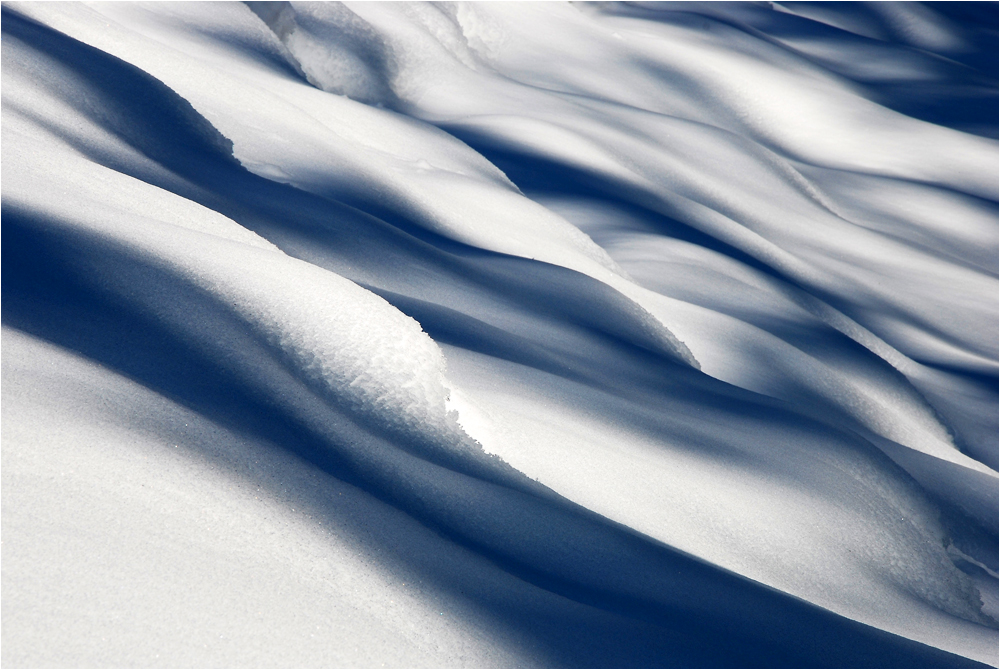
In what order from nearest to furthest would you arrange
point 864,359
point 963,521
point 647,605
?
point 647,605
point 963,521
point 864,359

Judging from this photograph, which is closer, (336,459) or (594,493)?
(336,459)

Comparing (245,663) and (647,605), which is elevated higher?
(245,663)

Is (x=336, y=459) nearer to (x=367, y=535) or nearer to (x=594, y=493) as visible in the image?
(x=367, y=535)

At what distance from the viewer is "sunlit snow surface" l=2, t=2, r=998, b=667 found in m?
0.61

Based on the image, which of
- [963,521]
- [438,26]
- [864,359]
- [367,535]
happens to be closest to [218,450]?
[367,535]

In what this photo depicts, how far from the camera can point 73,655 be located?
48 cm

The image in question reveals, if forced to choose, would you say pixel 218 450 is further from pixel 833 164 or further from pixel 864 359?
pixel 833 164

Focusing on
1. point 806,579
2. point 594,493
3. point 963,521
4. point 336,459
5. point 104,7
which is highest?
point 104,7

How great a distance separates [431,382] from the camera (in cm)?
98

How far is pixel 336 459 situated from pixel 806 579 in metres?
0.63

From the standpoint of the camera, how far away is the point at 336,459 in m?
0.83

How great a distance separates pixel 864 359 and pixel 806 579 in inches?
43.4

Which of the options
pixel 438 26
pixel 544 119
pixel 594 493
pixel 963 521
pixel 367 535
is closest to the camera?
pixel 367 535

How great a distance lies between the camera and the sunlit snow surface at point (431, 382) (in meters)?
0.61
